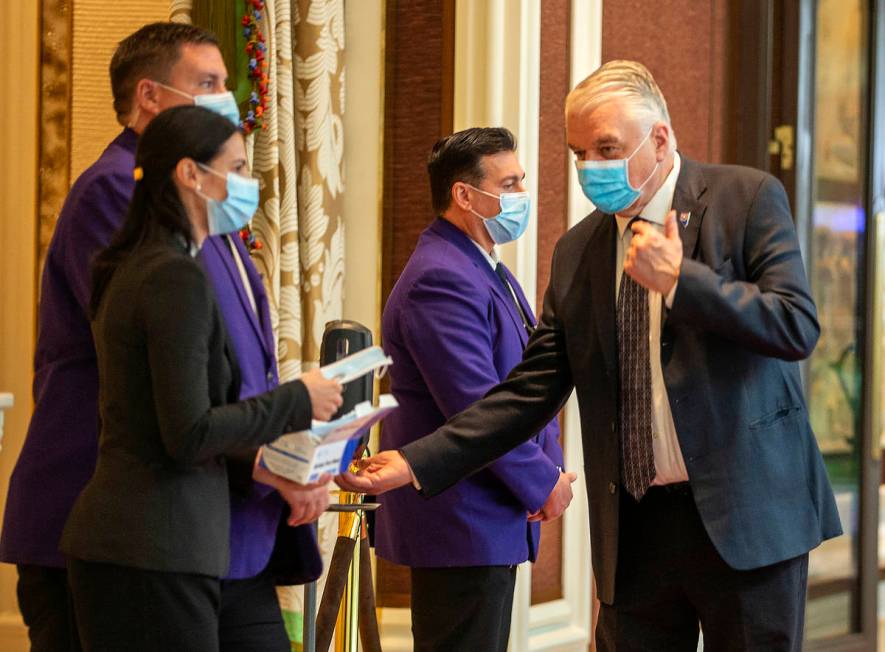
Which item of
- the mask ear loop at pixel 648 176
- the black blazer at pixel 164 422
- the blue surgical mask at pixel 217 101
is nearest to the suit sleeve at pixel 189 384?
the black blazer at pixel 164 422

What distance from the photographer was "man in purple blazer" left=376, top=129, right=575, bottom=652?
278 centimetres

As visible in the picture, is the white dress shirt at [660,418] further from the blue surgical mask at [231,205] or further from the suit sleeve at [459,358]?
the blue surgical mask at [231,205]

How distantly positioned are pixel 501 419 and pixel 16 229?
5.92 ft

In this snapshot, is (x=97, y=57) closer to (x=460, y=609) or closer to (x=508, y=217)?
(x=508, y=217)

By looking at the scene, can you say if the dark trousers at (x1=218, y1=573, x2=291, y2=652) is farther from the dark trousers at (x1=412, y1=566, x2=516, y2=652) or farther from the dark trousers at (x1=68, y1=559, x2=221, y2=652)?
the dark trousers at (x1=412, y1=566, x2=516, y2=652)

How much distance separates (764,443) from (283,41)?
1.67 metres

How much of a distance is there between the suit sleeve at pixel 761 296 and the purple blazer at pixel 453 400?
71cm

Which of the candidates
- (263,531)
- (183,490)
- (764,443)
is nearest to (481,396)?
(764,443)

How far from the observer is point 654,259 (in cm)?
213

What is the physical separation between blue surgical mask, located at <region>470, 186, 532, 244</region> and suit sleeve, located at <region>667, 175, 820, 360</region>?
90 cm

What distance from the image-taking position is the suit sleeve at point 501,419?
2.51 m

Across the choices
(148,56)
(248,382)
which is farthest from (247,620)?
(148,56)

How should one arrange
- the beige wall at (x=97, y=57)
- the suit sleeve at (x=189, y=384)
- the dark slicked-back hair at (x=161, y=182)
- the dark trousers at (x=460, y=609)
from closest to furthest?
the suit sleeve at (x=189, y=384) → the dark slicked-back hair at (x=161, y=182) → the dark trousers at (x=460, y=609) → the beige wall at (x=97, y=57)

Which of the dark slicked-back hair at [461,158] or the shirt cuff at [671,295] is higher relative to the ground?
the dark slicked-back hair at [461,158]
